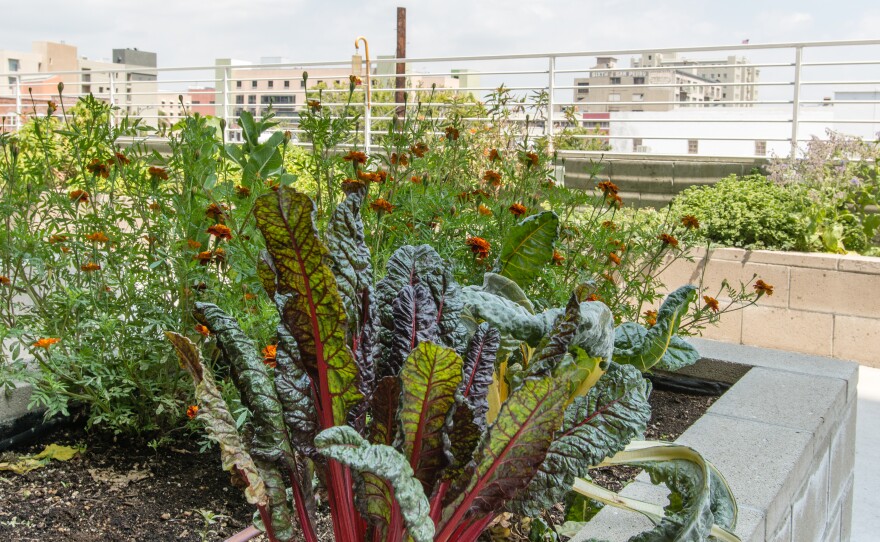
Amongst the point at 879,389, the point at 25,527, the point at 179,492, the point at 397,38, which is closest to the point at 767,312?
the point at 879,389

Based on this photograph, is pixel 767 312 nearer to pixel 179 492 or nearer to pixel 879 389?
pixel 879 389

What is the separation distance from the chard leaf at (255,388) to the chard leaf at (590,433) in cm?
33

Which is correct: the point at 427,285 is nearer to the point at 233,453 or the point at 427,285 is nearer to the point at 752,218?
the point at 233,453

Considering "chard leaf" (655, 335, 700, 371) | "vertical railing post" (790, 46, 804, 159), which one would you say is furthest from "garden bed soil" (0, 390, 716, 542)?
"vertical railing post" (790, 46, 804, 159)

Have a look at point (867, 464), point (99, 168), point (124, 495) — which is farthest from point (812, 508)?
point (99, 168)

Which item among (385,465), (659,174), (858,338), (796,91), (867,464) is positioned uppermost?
(796,91)

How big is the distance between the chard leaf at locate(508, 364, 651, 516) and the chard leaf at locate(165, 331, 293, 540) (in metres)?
0.31

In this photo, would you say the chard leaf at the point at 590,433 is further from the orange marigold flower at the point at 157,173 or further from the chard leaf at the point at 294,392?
the orange marigold flower at the point at 157,173

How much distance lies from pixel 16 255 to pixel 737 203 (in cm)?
487

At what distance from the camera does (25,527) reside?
5.69 feet

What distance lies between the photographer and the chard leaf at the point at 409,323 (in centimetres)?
109

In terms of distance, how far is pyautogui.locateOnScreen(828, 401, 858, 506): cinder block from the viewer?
91.8 inches

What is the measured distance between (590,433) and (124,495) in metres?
1.30

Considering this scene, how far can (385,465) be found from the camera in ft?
2.69
